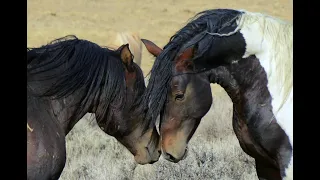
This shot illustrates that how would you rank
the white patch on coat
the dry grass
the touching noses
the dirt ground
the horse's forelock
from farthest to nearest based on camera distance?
the dirt ground < the horse's forelock < the dry grass < the touching noses < the white patch on coat

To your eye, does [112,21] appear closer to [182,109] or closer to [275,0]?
[275,0]

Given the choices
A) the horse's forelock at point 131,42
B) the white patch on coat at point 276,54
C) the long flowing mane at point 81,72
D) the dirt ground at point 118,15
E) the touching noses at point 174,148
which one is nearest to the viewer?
the white patch on coat at point 276,54

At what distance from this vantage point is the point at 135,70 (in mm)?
4762

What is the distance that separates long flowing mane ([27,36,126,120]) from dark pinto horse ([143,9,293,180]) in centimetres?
26

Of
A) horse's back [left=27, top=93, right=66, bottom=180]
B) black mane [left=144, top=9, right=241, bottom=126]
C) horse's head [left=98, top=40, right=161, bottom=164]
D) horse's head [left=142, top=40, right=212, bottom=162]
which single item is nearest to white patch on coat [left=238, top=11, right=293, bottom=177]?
black mane [left=144, top=9, right=241, bottom=126]

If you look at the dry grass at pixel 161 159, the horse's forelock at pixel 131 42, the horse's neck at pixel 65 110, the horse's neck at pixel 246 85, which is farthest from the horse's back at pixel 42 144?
the horse's forelock at pixel 131 42

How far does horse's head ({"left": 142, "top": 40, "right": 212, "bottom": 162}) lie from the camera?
4.50 meters

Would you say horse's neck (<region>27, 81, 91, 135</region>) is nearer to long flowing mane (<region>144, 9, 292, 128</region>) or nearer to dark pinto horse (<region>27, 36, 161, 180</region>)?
dark pinto horse (<region>27, 36, 161, 180</region>)

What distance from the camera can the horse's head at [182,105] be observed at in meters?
4.50

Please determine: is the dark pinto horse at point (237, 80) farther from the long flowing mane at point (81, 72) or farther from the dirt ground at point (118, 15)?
the dirt ground at point (118, 15)
